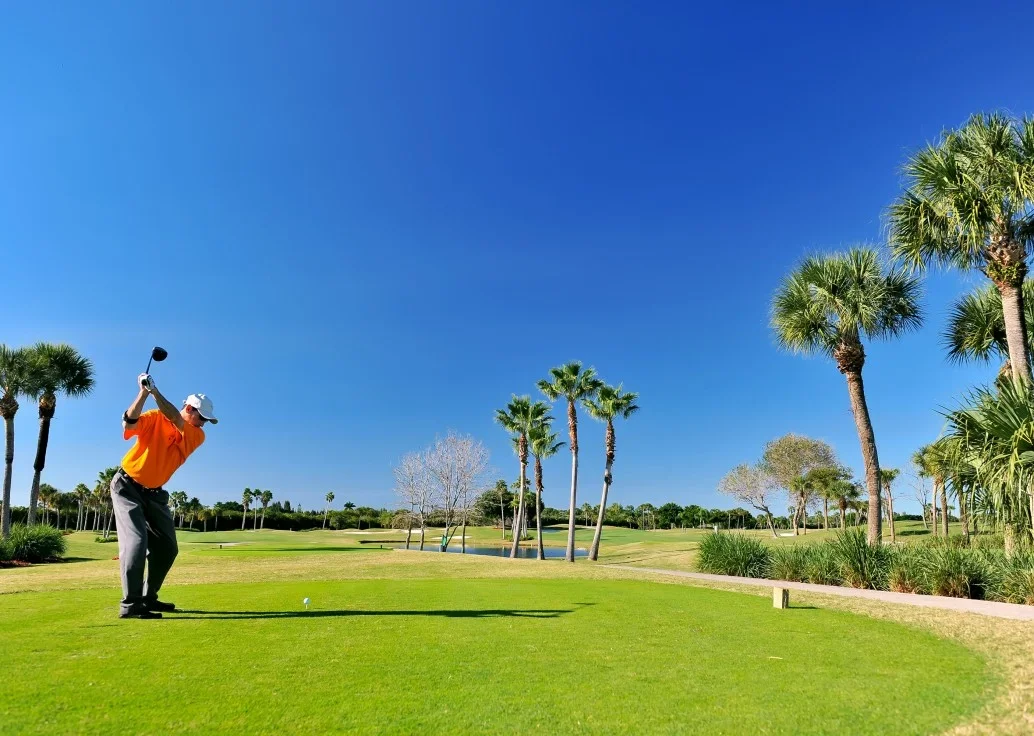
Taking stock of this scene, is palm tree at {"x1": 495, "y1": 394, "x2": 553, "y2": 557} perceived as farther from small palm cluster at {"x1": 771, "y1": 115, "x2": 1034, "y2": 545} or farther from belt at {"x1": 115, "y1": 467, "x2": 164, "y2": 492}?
belt at {"x1": 115, "y1": 467, "x2": 164, "y2": 492}

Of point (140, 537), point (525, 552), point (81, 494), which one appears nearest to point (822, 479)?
point (525, 552)

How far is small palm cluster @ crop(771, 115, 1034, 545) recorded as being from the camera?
1084 centimetres

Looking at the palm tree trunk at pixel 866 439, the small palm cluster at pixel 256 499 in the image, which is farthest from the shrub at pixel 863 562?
the small palm cluster at pixel 256 499

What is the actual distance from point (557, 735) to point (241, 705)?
6.22ft

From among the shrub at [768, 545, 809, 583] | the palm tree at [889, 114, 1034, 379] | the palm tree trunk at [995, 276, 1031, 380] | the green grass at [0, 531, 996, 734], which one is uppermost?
the palm tree at [889, 114, 1034, 379]

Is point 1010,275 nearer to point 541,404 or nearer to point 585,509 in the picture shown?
point 541,404

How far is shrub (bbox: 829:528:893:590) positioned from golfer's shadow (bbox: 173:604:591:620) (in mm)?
9246

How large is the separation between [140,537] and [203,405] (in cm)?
163

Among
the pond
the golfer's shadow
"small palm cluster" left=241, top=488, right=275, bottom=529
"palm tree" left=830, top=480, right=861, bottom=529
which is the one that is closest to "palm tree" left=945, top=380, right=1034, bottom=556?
the golfer's shadow

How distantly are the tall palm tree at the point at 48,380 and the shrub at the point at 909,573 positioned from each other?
37833 mm

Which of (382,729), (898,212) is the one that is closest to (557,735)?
(382,729)

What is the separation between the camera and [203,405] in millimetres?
7156

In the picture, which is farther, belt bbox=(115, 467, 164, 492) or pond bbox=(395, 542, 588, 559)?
pond bbox=(395, 542, 588, 559)

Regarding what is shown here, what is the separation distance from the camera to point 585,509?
125 meters
